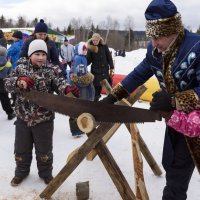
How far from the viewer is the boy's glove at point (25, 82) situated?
3492 millimetres

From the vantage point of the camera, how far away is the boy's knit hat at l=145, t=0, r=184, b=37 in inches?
99.3

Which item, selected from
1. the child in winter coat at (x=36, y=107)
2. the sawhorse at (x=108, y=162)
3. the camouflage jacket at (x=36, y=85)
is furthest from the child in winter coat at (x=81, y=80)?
the sawhorse at (x=108, y=162)

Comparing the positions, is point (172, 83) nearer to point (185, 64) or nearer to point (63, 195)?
point (185, 64)

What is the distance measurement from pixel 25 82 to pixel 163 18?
165 centimetres

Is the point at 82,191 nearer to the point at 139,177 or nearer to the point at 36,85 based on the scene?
the point at 139,177

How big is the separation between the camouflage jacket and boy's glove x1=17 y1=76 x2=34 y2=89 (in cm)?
30

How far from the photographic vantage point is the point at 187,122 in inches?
95.7

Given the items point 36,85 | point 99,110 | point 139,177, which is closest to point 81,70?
point 36,85

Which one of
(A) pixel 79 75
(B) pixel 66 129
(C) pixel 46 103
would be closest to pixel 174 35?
(C) pixel 46 103

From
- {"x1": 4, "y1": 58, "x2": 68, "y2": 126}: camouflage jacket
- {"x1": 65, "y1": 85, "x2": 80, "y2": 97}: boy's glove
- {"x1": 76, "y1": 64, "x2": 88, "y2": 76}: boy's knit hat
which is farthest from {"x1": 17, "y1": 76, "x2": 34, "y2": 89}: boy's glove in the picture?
{"x1": 76, "y1": 64, "x2": 88, "y2": 76}: boy's knit hat

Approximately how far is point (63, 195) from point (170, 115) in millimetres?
1935

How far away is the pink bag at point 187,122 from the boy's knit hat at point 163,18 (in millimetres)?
626

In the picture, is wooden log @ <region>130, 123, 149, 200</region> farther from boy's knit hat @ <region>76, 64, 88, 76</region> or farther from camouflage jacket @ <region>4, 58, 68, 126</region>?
boy's knit hat @ <region>76, 64, 88, 76</region>

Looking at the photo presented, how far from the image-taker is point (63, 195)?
3916mm
